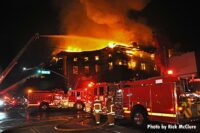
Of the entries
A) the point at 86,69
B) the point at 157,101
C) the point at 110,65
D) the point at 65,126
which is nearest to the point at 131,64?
the point at 110,65

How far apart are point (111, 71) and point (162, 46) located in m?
33.5

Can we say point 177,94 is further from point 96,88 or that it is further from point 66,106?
point 66,106

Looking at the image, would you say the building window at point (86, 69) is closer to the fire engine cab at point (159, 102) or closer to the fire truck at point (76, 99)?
the fire truck at point (76, 99)

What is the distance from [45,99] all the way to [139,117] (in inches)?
669

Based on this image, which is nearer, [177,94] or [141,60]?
[177,94]

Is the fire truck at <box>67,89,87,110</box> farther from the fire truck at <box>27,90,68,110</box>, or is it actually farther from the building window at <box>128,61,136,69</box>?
the building window at <box>128,61,136,69</box>

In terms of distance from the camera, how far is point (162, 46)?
22.4 metres

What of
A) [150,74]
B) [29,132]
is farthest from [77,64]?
[29,132]

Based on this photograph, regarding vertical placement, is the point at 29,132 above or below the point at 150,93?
below

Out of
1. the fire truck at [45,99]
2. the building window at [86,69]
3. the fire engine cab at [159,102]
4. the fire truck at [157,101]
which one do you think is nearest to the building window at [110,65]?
the building window at [86,69]

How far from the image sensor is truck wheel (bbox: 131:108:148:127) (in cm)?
1124

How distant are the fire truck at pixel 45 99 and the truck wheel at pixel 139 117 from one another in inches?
590

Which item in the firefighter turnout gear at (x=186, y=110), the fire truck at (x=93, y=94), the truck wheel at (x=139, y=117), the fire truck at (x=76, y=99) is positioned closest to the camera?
the firefighter turnout gear at (x=186, y=110)

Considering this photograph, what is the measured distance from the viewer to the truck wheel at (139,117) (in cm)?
1124
